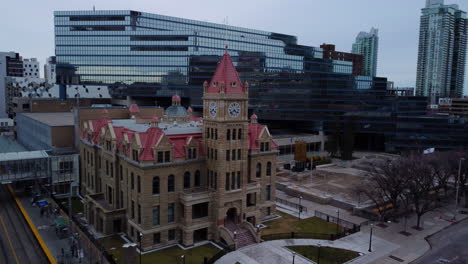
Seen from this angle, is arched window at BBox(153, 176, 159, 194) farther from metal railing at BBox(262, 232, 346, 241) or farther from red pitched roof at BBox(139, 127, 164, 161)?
metal railing at BBox(262, 232, 346, 241)

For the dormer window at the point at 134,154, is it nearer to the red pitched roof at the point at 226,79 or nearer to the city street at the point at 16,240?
the red pitched roof at the point at 226,79

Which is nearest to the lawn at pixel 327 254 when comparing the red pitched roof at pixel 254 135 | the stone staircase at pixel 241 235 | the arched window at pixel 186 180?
the stone staircase at pixel 241 235

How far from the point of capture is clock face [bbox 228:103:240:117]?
4981 cm

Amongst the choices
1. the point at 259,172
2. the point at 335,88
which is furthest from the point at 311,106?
the point at 259,172

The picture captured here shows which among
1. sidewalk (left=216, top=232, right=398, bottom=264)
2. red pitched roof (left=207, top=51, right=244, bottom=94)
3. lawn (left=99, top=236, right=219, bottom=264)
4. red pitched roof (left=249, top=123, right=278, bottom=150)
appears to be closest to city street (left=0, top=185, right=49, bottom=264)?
lawn (left=99, top=236, right=219, bottom=264)

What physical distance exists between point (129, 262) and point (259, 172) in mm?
26266

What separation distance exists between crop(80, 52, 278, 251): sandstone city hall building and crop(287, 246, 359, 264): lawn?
6905 millimetres

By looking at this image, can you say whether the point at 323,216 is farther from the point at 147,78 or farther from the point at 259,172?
the point at 147,78

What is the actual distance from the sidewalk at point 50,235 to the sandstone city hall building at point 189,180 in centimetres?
556

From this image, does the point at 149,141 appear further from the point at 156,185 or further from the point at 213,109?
the point at 213,109

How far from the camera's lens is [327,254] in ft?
155

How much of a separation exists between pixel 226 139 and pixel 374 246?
26.2 m

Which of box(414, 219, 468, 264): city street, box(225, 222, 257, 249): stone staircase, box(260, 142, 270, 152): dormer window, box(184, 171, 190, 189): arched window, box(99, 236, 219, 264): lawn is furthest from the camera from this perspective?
box(260, 142, 270, 152): dormer window

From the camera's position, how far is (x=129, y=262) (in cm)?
4372
